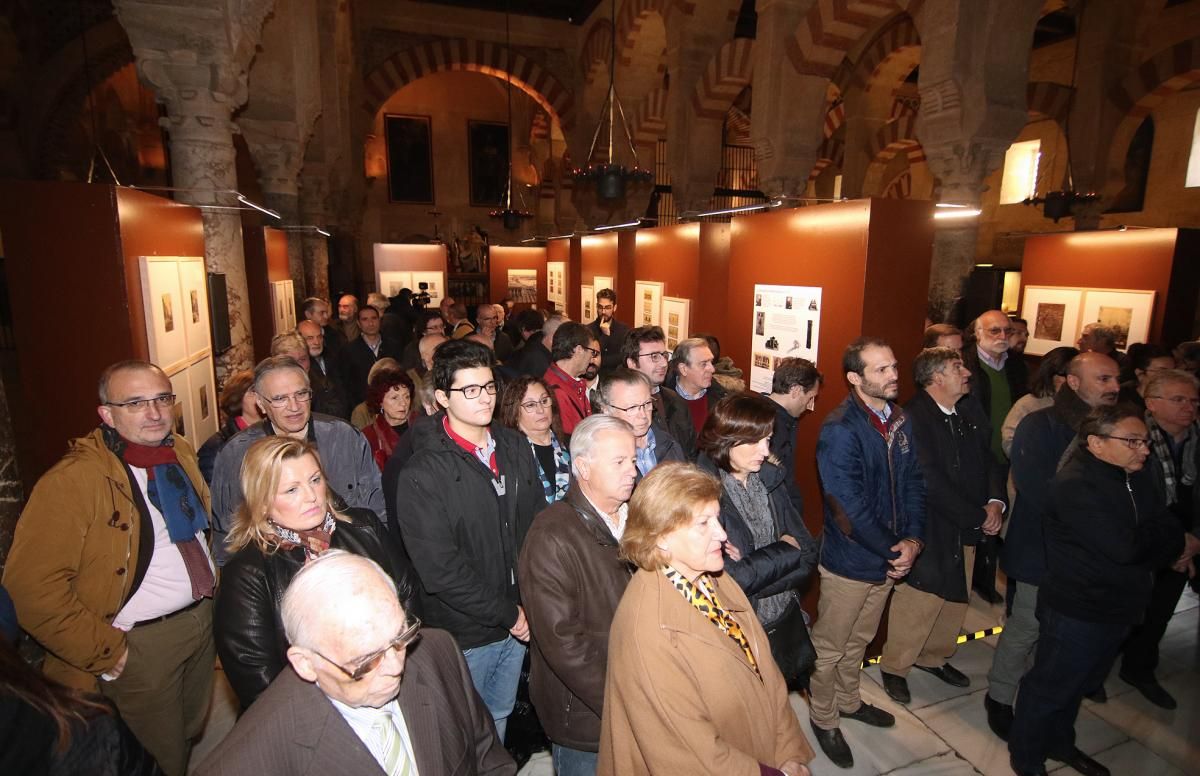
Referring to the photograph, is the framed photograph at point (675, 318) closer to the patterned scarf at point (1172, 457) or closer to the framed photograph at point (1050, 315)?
the framed photograph at point (1050, 315)

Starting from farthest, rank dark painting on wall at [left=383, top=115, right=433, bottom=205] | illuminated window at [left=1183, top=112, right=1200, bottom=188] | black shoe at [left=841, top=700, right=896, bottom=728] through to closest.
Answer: dark painting on wall at [left=383, top=115, right=433, bottom=205]
illuminated window at [left=1183, top=112, right=1200, bottom=188]
black shoe at [left=841, top=700, right=896, bottom=728]

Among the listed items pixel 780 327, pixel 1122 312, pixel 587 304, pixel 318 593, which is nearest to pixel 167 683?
pixel 318 593

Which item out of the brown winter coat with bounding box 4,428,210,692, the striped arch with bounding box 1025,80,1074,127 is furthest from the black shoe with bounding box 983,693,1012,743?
the striped arch with bounding box 1025,80,1074,127

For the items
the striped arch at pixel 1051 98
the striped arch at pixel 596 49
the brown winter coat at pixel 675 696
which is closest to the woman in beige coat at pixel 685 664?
the brown winter coat at pixel 675 696

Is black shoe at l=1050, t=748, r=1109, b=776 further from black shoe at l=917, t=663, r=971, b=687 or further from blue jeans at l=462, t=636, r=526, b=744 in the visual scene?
blue jeans at l=462, t=636, r=526, b=744

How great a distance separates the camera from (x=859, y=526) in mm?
2625

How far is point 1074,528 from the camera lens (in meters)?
2.33

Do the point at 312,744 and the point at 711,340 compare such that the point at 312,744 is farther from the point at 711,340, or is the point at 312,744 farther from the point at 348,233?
the point at 348,233

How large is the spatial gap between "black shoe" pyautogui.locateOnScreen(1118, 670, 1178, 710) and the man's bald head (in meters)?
1.57

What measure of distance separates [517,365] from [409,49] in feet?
39.6

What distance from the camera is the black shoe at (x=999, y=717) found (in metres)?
2.82

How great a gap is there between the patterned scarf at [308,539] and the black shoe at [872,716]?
2582 millimetres

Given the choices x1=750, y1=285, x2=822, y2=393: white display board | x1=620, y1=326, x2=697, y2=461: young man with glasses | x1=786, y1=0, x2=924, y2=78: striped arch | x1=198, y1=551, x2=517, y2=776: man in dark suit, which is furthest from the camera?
x1=786, y1=0, x2=924, y2=78: striped arch

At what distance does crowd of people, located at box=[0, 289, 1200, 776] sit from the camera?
4.19 feet
